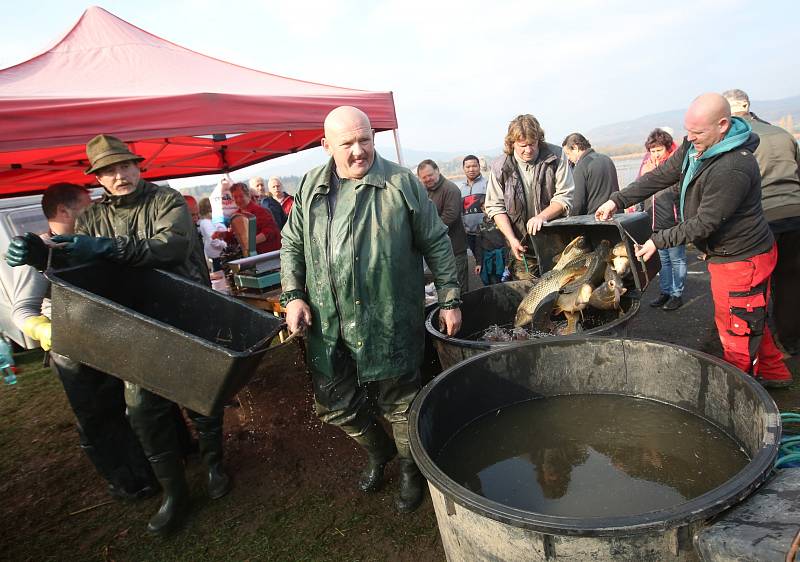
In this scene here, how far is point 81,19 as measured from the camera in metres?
5.05

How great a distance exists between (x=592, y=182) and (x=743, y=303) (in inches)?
93.2

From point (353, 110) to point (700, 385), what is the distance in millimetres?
1957

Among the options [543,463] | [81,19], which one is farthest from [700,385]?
[81,19]

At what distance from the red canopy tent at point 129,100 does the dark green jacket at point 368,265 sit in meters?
1.79

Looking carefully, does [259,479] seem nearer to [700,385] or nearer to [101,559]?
[101,559]

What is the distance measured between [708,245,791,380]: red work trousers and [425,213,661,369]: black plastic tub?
16.0 inches

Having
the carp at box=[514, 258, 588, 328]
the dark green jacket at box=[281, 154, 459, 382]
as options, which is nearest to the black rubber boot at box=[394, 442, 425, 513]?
the dark green jacket at box=[281, 154, 459, 382]

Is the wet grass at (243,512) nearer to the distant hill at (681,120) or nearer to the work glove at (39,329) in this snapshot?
the work glove at (39,329)

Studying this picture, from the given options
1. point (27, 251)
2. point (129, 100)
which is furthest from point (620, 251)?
point (129, 100)

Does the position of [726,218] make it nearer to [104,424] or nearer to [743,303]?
[743,303]

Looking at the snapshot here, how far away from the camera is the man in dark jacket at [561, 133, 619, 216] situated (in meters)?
4.72

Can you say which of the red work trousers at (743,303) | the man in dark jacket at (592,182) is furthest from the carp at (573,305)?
the man in dark jacket at (592,182)

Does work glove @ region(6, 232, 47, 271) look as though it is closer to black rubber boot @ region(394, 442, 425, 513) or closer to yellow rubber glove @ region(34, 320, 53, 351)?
yellow rubber glove @ region(34, 320, 53, 351)

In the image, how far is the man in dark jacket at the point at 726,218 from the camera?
246cm
